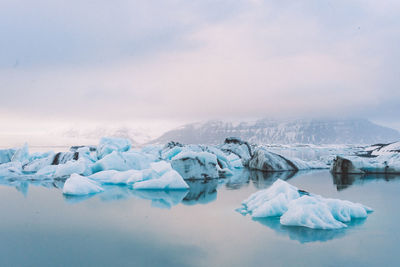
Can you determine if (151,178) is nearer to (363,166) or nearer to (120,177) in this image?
(120,177)

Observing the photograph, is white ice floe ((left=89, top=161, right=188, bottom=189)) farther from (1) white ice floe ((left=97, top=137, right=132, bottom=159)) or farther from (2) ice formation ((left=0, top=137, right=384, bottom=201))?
(1) white ice floe ((left=97, top=137, right=132, bottom=159))

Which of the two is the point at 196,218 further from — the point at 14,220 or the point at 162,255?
the point at 14,220

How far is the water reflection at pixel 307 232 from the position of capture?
4.55 metres

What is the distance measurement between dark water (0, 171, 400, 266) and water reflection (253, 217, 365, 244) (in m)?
0.02

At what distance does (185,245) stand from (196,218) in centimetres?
163

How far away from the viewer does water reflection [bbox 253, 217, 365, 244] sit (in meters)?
4.55

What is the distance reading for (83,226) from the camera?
542cm

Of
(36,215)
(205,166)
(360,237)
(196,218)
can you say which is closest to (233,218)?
(196,218)

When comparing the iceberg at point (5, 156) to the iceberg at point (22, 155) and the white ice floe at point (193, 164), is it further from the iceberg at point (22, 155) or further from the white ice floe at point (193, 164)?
the white ice floe at point (193, 164)

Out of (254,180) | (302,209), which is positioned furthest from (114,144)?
(302,209)

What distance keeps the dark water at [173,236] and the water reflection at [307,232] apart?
0.02m

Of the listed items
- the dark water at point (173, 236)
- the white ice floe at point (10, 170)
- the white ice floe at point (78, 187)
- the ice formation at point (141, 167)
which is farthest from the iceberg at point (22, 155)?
the dark water at point (173, 236)

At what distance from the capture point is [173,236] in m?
4.80

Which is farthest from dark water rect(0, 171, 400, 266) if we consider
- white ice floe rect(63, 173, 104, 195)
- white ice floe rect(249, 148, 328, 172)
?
white ice floe rect(249, 148, 328, 172)
